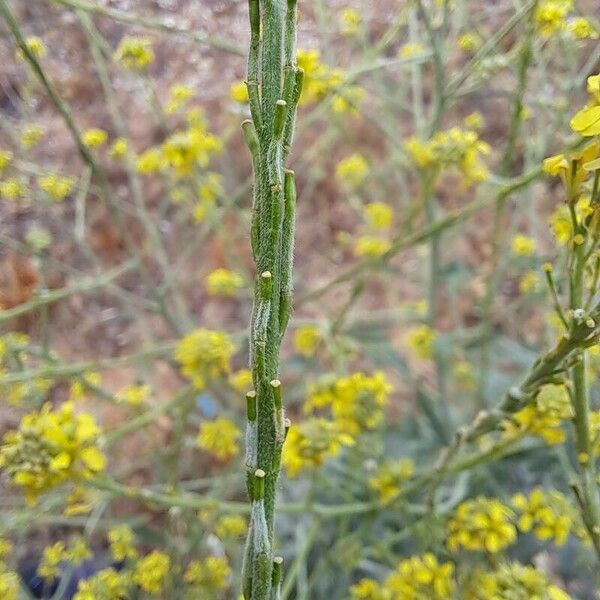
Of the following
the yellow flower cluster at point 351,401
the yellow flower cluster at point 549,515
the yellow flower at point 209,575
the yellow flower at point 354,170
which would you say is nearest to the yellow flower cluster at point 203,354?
the yellow flower cluster at point 351,401

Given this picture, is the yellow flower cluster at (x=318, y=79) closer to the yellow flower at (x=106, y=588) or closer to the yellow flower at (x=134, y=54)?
the yellow flower at (x=134, y=54)

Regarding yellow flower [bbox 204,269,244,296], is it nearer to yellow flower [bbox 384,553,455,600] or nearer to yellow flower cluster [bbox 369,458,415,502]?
yellow flower cluster [bbox 369,458,415,502]

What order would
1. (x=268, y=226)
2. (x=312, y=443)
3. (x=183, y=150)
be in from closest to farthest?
(x=268, y=226) < (x=312, y=443) < (x=183, y=150)

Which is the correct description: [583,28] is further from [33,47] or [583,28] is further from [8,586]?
[8,586]

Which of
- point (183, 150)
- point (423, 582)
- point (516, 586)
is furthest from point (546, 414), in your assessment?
point (183, 150)

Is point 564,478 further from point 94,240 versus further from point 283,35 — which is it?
point 94,240

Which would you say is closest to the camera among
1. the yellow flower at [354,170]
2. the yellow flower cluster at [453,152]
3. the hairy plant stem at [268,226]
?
the hairy plant stem at [268,226]
